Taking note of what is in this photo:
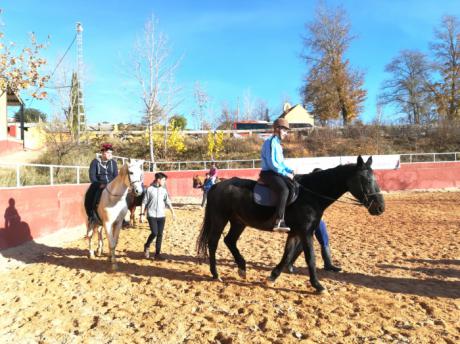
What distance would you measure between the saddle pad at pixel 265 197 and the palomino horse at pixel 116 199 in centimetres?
228

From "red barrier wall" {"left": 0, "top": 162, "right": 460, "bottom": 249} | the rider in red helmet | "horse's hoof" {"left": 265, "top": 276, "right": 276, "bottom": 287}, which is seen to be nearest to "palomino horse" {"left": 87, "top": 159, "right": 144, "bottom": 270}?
the rider in red helmet

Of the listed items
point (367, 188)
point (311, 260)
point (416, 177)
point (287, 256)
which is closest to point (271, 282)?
point (287, 256)

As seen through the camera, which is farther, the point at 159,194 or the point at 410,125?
the point at 410,125

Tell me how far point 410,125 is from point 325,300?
32679mm

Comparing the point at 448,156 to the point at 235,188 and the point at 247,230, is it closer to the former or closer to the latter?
the point at 247,230

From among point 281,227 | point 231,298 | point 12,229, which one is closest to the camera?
point 231,298

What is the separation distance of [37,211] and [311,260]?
681 centimetres

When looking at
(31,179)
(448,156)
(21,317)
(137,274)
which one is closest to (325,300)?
(137,274)

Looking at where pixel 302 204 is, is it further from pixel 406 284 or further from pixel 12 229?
pixel 12 229

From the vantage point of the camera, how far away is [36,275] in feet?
19.6

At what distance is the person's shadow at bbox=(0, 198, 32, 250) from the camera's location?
23.5ft

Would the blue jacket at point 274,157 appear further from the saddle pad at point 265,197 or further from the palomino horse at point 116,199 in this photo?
the palomino horse at point 116,199

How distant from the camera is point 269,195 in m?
5.22

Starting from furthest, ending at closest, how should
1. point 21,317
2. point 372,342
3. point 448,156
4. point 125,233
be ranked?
point 448,156, point 125,233, point 21,317, point 372,342
